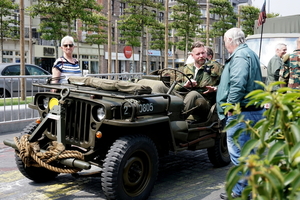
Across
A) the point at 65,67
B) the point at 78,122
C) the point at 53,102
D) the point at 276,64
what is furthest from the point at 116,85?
the point at 276,64

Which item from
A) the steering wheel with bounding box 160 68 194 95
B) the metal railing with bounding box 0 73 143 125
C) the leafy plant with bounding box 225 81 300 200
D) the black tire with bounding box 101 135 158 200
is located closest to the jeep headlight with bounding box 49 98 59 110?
the black tire with bounding box 101 135 158 200

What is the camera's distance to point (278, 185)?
1.30m

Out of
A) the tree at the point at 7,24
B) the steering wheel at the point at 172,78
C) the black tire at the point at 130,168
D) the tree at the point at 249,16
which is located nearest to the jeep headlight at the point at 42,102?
the black tire at the point at 130,168

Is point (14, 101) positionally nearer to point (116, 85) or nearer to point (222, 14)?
point (116, 85)

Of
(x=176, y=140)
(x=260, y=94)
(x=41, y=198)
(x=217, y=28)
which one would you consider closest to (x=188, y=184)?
(x=176, y=140)

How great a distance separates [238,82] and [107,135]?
5.32 ft

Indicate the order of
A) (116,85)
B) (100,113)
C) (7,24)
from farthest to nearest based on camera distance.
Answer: (7,24) < (116,85) < (100,113)

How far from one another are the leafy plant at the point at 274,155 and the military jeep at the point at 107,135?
2.40 m

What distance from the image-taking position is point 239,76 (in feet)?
14.1

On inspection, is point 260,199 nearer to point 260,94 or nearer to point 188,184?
point 260,94

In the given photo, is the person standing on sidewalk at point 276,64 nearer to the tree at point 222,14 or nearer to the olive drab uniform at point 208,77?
the olive drab uniform at point 208,77

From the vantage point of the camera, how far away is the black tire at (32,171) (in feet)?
16.3

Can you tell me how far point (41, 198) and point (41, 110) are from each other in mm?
1110

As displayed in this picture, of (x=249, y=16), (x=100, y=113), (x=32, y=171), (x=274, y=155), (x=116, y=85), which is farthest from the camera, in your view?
(x=249, y=16)
